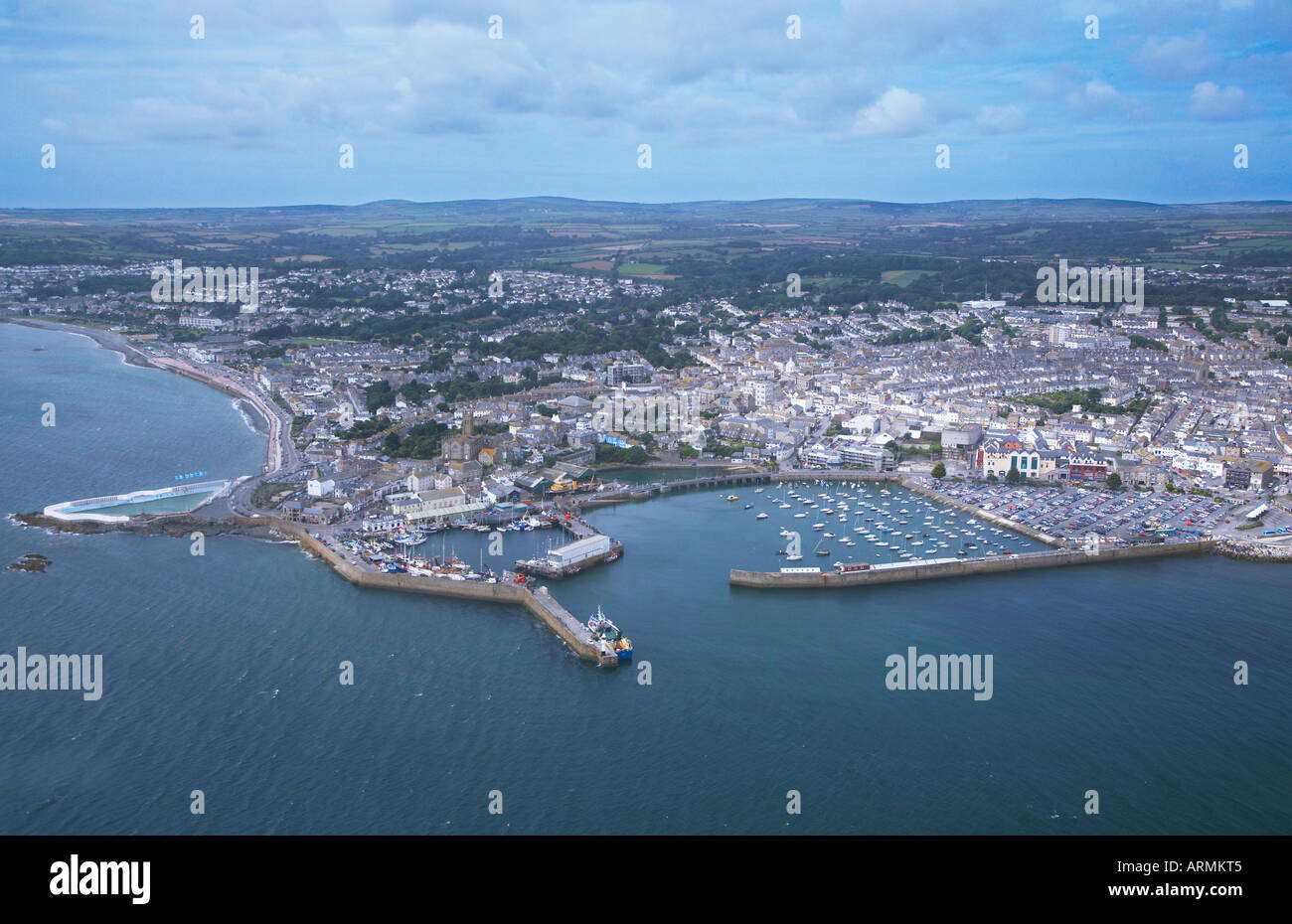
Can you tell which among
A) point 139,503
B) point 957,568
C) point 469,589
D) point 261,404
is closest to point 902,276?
point 261,404

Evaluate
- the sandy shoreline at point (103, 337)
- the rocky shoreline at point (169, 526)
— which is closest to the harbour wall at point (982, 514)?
the rocky shoreline at point (169, 526)

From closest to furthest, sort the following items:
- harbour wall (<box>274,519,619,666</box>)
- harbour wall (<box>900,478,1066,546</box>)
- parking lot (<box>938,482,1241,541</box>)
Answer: harbour wall (<box>274,519,619,666</box>)
harbour wall (<box>900,478,1066,546</box>)
parking lot (<box>938,482,1241,541</box>)

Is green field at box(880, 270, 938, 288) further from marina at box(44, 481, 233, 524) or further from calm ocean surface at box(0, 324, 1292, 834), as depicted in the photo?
marina at box(44, 481, 233, 524)

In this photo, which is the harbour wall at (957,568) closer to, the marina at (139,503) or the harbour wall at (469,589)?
the harbour wall at (469,589)

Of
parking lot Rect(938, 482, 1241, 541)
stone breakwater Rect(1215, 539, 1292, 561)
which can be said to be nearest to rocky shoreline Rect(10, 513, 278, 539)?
parking lot Rect(938, 482, 1241, 541)

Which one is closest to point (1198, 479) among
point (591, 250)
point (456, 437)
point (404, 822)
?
point (456, 437)

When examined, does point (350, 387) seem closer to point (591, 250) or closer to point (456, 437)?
point (456, 437)
